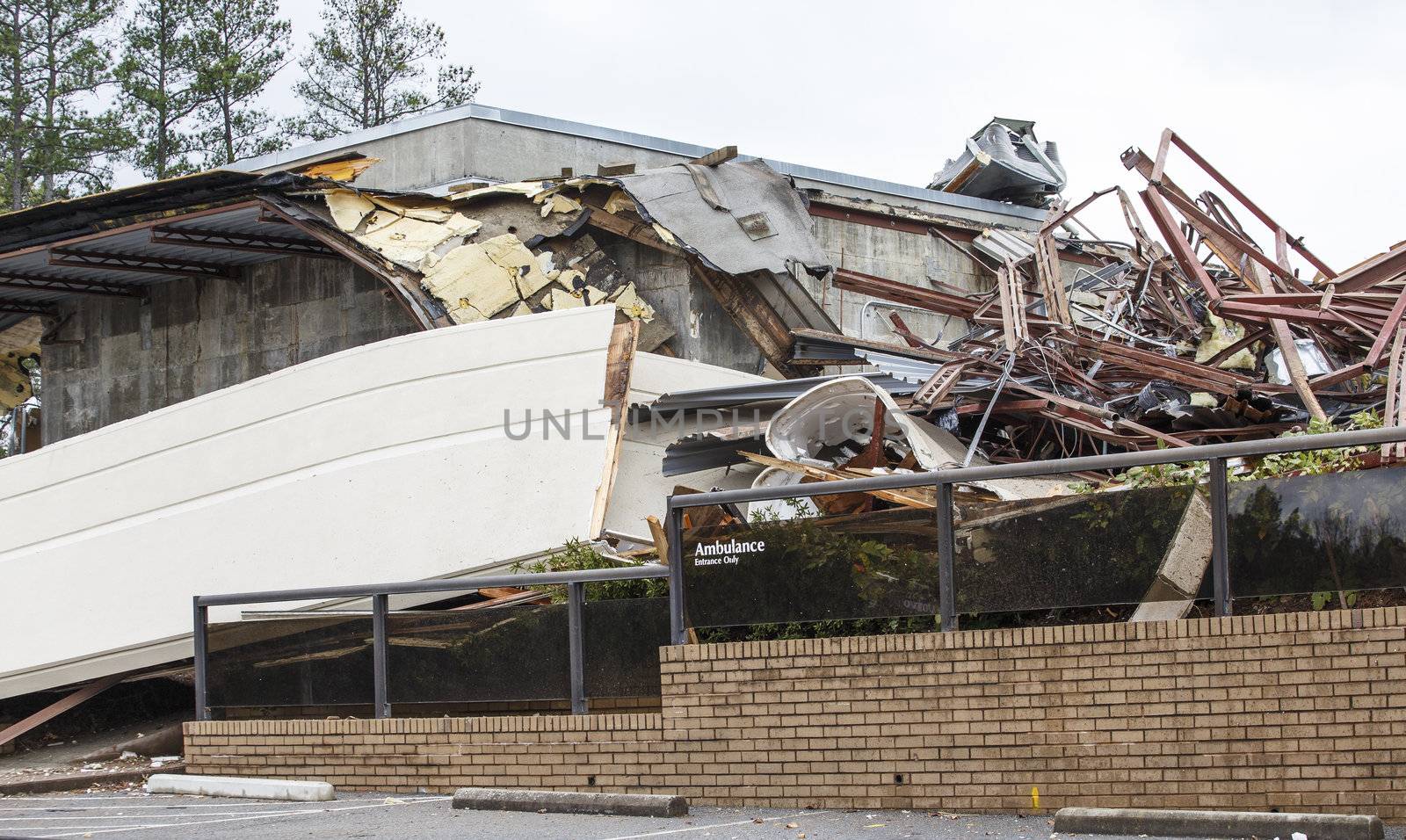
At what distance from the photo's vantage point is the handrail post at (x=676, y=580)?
880 centimetres

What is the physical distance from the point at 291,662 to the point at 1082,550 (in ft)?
19.4

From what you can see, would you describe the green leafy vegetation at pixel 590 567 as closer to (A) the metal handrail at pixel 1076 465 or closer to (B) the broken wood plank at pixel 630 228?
(A) the metal handrail at pixel 1076 465

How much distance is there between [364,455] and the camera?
12.3 metres

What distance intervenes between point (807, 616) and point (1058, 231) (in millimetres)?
13585

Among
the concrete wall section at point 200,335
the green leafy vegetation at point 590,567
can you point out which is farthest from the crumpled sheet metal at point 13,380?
the green leafy vegetation at point 590,567

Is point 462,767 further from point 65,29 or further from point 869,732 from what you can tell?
point 65,29

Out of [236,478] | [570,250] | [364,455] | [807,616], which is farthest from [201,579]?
[807,616]

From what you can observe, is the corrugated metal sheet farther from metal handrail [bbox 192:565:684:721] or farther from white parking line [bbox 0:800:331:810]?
white parking line [bbox 0:800:331:810]

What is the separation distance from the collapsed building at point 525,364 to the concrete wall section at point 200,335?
44 mm

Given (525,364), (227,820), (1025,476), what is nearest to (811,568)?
(1025,476)

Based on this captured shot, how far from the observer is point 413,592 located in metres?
10.2

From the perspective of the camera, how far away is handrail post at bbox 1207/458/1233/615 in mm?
7176

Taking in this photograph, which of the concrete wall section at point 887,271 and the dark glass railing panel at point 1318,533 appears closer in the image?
the dark glass railing panel at point 1318,533

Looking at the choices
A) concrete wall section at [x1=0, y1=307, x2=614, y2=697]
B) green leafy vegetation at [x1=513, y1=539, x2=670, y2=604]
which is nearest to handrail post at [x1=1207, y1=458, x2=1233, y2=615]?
green leafy vegetation at [x1=513, y1=539, x2=670, y2=604]
